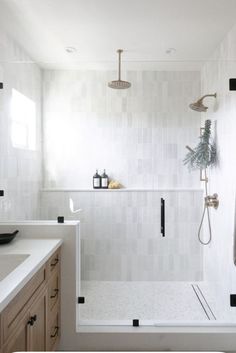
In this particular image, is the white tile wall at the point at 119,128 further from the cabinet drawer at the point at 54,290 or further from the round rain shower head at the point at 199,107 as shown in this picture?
the cabinet drawer at the point at 54,290

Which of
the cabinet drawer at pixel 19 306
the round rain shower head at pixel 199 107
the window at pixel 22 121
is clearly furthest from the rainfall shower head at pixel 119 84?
the cabinet drawer at pixel 19 306

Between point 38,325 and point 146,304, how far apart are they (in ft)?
4.53

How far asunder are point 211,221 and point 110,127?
1.36 meters

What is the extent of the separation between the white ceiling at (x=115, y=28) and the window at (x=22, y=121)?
1.60 ft

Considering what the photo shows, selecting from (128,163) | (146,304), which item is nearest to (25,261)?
(146,304)

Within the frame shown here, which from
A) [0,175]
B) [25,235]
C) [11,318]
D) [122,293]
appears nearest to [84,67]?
[0,175]

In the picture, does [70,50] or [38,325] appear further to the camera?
[70,50]

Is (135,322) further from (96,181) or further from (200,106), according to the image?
A: (200,106)

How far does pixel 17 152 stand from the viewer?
2660mm

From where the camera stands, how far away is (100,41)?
2666mm

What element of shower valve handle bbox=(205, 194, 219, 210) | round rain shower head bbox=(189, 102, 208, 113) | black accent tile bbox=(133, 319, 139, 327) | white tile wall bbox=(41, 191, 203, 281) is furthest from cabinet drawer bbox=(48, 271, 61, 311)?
round rain shower head bbox=(189, 102, 208, 113)

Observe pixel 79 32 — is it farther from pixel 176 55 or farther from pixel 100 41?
pixel 176 55

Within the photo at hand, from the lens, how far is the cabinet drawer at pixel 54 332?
1.80 metres

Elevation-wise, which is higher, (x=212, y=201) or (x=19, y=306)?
(x=212, y=201)
